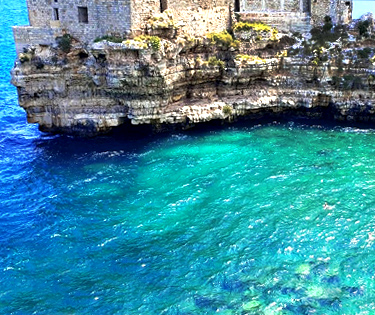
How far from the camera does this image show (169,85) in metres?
38.7

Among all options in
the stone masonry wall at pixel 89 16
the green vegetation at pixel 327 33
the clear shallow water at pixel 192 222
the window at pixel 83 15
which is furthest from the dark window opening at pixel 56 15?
the green vegetation at pixel 327 33

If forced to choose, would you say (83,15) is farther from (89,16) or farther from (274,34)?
(274,34)

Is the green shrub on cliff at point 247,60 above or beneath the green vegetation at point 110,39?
beneath

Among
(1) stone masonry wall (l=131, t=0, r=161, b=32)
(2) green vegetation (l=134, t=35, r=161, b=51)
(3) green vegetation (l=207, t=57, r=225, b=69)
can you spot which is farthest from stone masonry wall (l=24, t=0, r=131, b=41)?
(3) green vegetation (l=207, t=57, r=225, b=69)

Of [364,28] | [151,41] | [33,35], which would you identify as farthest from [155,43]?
[364,28]

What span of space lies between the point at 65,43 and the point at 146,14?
24.5 ft

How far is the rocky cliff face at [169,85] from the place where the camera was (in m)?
37.2

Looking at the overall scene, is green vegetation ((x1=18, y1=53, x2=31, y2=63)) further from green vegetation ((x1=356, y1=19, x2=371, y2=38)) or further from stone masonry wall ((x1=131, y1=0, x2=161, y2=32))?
green vegetation ((x1=356, y1=19, x2=371, y2=38))

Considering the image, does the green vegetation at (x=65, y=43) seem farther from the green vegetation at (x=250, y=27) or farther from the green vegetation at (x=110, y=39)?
the green vegetation at (x=250, y=27)

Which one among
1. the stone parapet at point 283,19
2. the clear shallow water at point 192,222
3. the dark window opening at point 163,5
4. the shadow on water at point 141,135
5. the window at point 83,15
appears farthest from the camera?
the stone parapet at point 283,19

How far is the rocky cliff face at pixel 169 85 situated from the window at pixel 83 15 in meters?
2.35

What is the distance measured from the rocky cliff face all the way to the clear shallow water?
2.12 meters

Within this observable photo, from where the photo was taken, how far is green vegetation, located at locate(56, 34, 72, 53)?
1500 inches

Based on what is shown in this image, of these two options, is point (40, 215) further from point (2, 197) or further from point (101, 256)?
point (101, 256)
